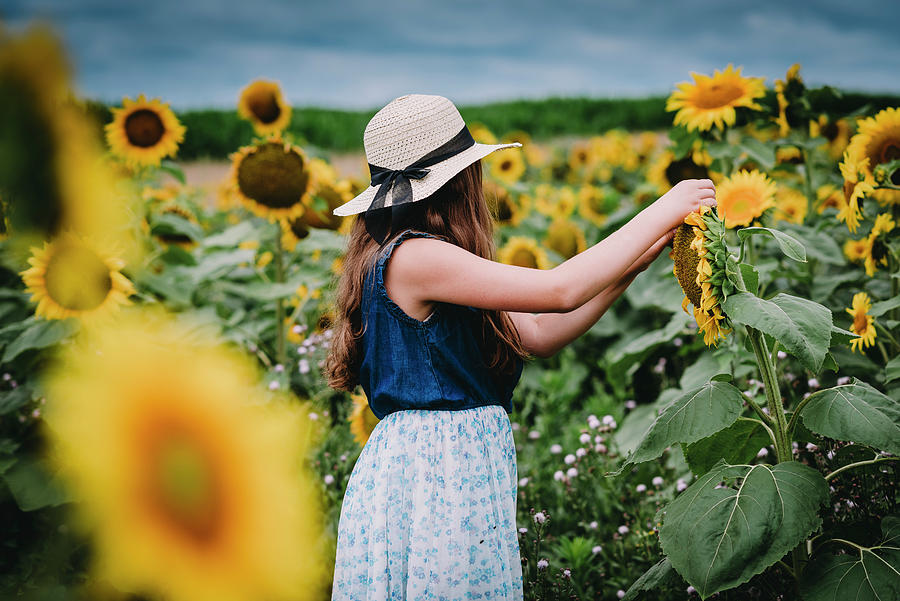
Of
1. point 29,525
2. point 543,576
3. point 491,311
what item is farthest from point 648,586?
point 29,525

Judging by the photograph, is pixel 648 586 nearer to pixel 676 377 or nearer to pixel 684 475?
pixel 684 475

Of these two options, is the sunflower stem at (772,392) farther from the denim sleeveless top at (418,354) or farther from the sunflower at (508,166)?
the sunflower at (508,166)

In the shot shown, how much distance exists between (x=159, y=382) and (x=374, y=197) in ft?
4.63

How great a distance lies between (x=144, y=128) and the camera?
3367 mm

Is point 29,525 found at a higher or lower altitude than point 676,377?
higher

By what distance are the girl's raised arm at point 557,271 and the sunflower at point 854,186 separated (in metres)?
0.76

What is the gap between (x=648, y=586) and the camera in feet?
5.26

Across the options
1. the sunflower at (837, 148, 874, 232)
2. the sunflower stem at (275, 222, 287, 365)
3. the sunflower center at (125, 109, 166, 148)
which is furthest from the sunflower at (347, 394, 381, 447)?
the sunflower center at (125, 109, 166, 148)

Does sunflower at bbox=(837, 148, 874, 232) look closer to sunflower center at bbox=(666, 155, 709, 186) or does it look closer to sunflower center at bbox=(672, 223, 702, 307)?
sunflower center at bbox=(672, 223, 702, 307)

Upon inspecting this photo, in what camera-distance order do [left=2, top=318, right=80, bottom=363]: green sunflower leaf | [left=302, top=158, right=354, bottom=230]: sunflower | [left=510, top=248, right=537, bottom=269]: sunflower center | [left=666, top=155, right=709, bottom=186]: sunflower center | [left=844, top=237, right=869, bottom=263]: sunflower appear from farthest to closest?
[left=510, top=248, right=537, bottom=269]: sunflower center, [left=666, top=155, right=709, bottom=186]: sunflower center, [left=302, top=158, right=354, bottom=230]: sunflower, [left=844, top=237, right=869, bottom=263]: sunflower, [left=2, top=318, right=80, bottom=363]: green sunflower leaf

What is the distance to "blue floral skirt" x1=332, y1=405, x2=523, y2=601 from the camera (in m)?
1.55

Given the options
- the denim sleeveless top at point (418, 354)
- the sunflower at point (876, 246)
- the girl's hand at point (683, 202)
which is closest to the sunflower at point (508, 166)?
the sunflower at point (876, 246)

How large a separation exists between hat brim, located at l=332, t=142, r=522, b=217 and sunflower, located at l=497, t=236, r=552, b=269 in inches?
84.5

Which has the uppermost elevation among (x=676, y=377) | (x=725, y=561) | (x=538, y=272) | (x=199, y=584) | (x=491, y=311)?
(x=199, y=584)
